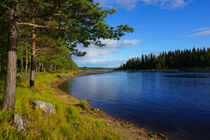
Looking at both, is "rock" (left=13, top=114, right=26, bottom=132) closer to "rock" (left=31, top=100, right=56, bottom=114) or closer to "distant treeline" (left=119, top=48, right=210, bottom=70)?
"rock" (left=31, top=100, right=56, bottom=114)

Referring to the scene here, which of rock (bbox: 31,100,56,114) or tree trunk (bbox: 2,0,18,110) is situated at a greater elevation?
tree trunk (bbox: 2,0,18,110)

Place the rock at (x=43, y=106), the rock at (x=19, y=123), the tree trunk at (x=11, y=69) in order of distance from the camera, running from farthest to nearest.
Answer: the rock at (x=43, y=106) < the tree trunk at (x=11, y=69) < the rock at (x=19, y=123)

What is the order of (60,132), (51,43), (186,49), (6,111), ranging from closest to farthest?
(60,132)
(6,111)
(51,43)
(186,49)

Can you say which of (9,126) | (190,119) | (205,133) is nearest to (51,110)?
(9,126)

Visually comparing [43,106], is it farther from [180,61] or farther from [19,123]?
[180,61]

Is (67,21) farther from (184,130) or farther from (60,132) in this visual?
(184,130)

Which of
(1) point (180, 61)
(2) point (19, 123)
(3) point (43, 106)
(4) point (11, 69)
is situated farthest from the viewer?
(1) point (180, 61)

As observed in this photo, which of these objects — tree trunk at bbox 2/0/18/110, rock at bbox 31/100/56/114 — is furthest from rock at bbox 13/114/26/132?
rock at bbox 31/100/56/114

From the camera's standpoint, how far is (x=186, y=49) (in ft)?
425

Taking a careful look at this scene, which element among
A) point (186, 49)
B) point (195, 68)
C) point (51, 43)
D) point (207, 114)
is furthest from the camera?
point (186, 49)

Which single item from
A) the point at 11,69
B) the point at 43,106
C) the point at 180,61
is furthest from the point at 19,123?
the point at 180,61

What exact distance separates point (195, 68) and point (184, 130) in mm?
126730

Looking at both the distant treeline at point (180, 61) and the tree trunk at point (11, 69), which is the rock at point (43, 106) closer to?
the tree trunk at point (11, 69)

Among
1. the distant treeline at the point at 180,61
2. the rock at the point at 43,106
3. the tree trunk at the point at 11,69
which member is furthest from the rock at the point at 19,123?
the distant treeline at the point at 180,61
